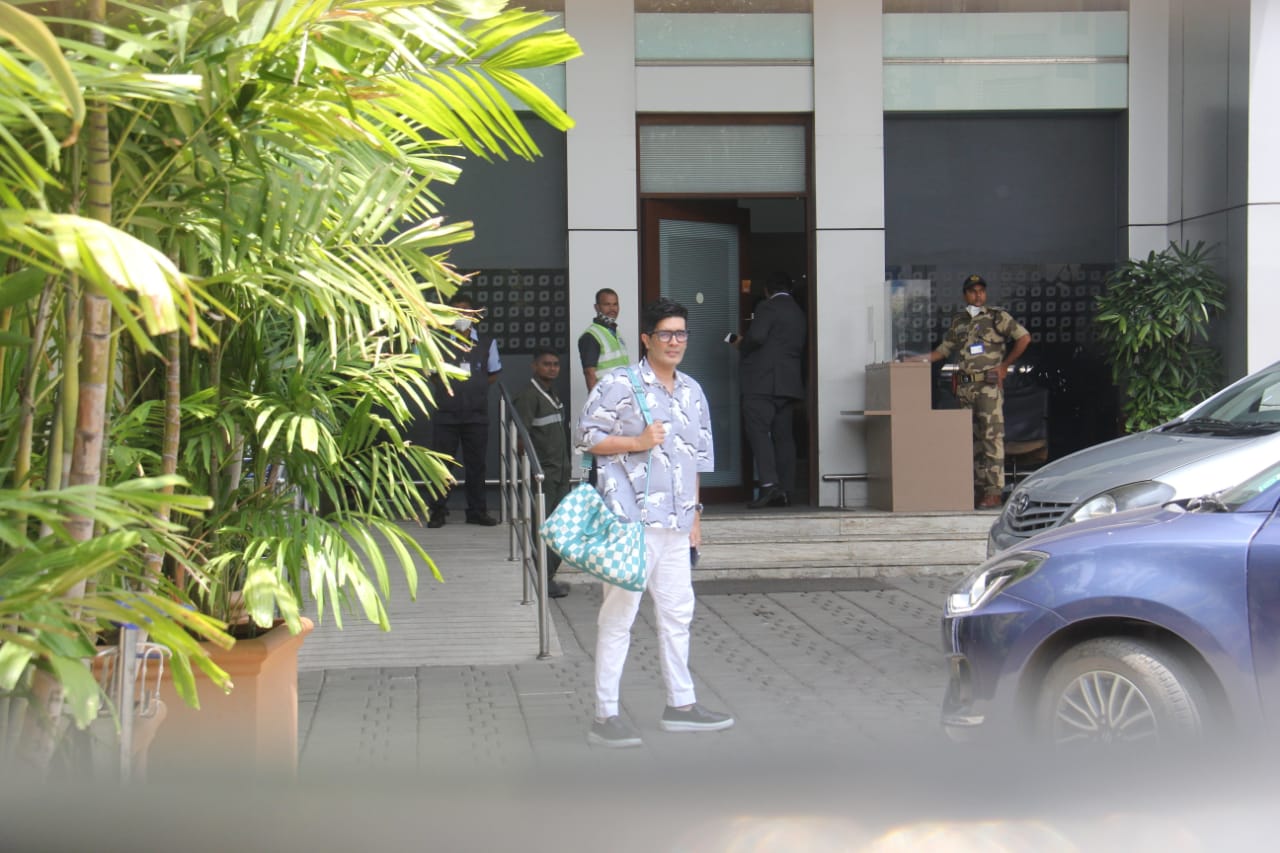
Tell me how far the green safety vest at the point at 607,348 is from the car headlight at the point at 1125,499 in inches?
183

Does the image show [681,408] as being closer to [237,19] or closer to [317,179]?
[317,179]

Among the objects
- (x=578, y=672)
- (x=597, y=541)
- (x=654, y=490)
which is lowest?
(x=578, y=672)

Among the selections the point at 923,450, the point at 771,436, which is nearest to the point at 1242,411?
the point at 923,450

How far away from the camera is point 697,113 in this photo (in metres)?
12.7

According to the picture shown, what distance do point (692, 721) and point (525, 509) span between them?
9.40ft

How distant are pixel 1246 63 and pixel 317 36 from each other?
36.5ft

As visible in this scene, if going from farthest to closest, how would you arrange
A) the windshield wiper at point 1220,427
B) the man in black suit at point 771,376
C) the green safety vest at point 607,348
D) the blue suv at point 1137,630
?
the man in black suit at point 771,376 → the green safety vest at point 607,348 → the windshield wiper at point 1220,427 → the blue suv at point 1137,630

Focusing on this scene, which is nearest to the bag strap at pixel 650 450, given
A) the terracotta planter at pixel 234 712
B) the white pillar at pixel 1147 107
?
the terracotta planter at pixel 234 712

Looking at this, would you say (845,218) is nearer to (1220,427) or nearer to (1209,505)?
(1220,427)

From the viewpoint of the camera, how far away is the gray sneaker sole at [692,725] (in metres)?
6.19

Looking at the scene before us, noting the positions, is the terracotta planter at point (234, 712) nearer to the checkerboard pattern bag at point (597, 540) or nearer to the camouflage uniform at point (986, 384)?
the checkerboard pattern bag at point (597, 540)

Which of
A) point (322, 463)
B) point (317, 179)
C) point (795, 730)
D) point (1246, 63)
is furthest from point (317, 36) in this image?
point (1246, 63)

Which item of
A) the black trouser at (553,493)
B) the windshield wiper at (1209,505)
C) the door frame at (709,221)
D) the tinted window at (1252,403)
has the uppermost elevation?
the door frame at (709,221)

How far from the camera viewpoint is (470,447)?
462 inches
